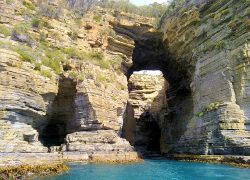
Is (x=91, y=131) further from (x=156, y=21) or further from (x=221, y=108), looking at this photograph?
(x=156, y=21)

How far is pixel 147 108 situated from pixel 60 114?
26254 mm

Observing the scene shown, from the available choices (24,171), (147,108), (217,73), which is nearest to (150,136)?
(147,108)

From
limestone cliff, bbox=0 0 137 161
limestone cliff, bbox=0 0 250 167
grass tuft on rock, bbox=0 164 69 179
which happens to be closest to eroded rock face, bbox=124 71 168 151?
limestone cliff, bbox=0 0 250 167

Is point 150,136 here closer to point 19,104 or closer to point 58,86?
point 58,86

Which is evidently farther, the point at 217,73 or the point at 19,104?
the point at 217,73

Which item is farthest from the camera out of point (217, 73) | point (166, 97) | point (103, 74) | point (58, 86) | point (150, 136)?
point (150, 136)

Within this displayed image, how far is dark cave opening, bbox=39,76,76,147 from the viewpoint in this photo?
33.1m

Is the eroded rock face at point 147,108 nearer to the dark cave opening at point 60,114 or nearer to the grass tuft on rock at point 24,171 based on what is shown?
the dark cave opening at point 60,114

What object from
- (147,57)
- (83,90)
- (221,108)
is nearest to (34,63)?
(83,90)

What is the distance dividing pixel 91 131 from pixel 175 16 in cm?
1792

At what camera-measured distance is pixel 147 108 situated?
5812 centimetres

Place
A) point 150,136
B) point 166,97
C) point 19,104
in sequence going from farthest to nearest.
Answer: point 150,136, point 166,97, point 19,104

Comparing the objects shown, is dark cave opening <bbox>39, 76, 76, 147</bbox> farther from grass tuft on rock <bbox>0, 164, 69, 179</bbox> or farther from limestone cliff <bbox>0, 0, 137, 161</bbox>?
grass tuft on rock <bbox>0, 164, 69, 179</bbox>

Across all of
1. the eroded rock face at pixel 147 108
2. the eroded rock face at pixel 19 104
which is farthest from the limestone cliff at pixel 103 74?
the eroded rock face at pixel 147 108
